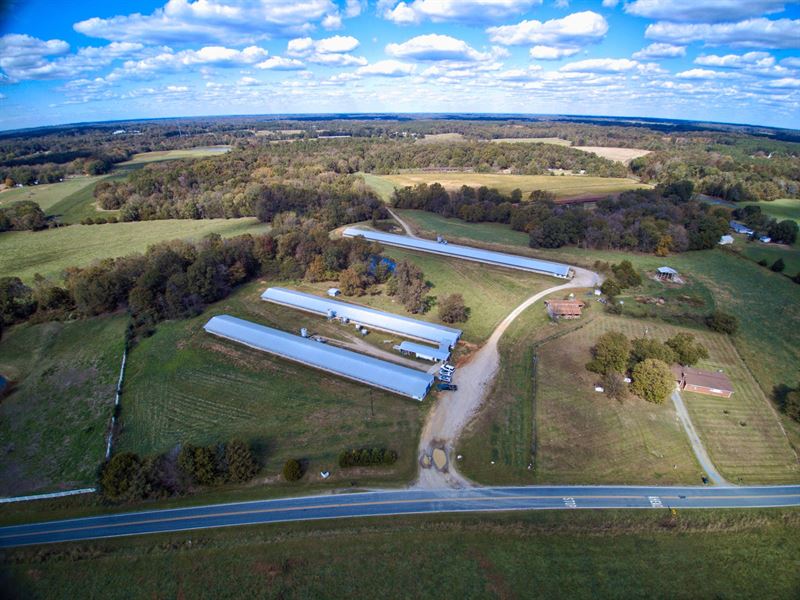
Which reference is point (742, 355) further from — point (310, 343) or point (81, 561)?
point (81, 561)

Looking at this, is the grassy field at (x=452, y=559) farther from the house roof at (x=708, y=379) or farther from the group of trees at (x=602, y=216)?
the group of trees at (x=602, y=216)

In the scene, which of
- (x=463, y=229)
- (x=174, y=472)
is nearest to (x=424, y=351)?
(x=174, y=472)

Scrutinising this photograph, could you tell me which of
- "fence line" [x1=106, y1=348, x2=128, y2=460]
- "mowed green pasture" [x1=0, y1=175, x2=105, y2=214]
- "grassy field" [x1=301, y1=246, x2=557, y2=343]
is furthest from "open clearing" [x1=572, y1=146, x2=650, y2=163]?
"mowed green pasture" [x1=0, y1=175, x2=105, y2=214]

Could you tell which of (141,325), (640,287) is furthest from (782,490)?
(141,325)

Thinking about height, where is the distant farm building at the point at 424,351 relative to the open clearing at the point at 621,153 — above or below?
below

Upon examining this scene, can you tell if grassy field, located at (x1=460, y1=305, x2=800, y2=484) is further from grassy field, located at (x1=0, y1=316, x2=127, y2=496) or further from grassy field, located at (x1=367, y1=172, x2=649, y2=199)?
grassy field, located at (x1=367, y1=172, x2=649, y2=199)

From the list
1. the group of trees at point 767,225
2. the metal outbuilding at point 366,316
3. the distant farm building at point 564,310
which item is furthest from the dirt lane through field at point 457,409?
the group of trees at point 767,225

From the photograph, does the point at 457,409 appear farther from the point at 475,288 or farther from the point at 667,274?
the point at 667,274
